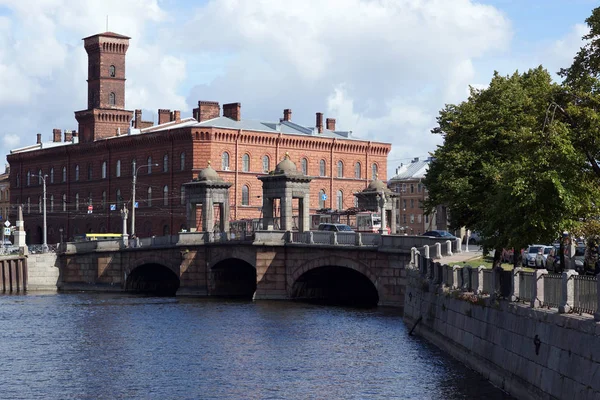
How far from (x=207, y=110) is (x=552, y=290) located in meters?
98.7

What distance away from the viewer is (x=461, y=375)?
128 ft

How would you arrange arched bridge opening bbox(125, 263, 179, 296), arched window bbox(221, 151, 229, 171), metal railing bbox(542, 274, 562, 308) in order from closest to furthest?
metal railing bbox(542, 274, 562, 308), arched bridge opening bbox(125, 263, 179, 296), arched window bbox(221, 151, 229, 171)

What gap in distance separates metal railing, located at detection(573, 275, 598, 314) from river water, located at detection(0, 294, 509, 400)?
6994mm

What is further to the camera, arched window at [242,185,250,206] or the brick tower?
the brick tower

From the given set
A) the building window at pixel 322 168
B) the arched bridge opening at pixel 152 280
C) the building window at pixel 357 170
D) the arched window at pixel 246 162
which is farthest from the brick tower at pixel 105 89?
the arched bridge opening at pixel 152 280

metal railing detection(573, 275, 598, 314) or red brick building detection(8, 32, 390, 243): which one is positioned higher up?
red brick building detection(8, 32, 390, 243)

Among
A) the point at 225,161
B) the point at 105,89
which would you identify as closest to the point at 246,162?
the point at 225,161

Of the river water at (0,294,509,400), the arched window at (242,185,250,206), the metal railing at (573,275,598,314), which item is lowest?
the river water at (0,294,509,400)

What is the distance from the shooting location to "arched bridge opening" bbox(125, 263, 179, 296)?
93719 millimetres

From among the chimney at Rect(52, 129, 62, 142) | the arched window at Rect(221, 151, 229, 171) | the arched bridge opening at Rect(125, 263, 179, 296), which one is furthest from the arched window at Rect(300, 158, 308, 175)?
the chimney at Rect(52, 129, 62, 142)

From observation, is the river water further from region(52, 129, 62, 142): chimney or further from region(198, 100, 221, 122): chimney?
region(52, 129, 62, 142): chimney

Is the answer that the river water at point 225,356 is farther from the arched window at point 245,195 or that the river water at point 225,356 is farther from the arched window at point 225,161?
the arched window at point 245,195

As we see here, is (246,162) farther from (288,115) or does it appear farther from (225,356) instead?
(225,356)

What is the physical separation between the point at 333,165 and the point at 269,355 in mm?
80900
